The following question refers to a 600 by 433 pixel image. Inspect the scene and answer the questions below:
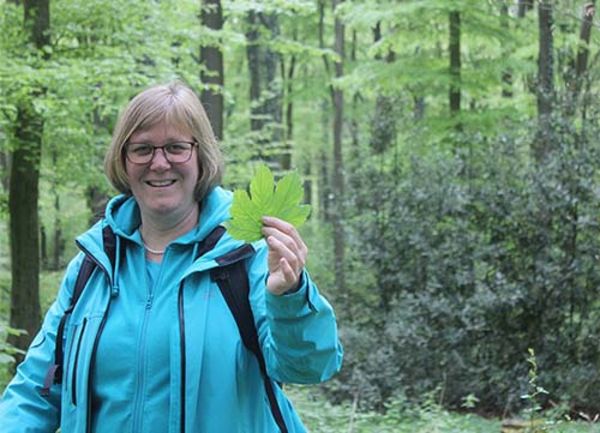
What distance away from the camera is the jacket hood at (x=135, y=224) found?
2182mm

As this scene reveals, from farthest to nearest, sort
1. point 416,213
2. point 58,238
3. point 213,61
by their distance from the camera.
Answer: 1. point 58,238
2. point 213,61
3. point 416,213

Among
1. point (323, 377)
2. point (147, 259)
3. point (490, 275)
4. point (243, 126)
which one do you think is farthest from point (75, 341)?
point (243, 126)

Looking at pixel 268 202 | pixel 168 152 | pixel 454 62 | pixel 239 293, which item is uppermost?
pixel 454 62

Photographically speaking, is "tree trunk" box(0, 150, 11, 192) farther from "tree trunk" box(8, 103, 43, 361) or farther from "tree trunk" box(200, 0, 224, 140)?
"tree trunk" box(200, 0, 224, 140)

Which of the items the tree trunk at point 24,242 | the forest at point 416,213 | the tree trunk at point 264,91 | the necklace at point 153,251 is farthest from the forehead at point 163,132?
the tree trunk at point 264,91

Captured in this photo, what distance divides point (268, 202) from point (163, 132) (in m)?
0.47

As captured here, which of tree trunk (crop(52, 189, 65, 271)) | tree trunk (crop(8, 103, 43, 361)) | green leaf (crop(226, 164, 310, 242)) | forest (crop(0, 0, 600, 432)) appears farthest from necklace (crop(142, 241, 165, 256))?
tree trunk (crop(52, 189, 65, 271))

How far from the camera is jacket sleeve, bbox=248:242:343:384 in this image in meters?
1.90

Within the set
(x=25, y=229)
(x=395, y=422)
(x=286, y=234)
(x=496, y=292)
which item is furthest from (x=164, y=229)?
(x=25, y=229)

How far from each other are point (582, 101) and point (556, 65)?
7.05 feet

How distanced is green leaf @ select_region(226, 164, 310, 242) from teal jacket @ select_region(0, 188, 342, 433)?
0.15 m

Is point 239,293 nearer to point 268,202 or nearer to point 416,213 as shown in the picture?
point 268,202

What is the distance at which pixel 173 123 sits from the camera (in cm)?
220

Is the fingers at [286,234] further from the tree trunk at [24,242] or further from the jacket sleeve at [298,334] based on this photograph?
the tree trunk at [24,242]
